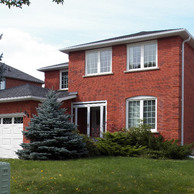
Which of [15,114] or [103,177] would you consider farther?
[15,114]

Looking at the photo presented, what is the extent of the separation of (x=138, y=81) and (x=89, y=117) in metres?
3.53

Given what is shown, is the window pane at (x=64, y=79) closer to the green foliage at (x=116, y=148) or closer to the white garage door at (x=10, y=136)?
the white garage door at (x=10, y=136)

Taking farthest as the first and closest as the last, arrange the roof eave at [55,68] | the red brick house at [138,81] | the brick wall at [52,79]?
the brick wall at [52,79] → the roof eave at [55,68] → the red brick house at [138,81]

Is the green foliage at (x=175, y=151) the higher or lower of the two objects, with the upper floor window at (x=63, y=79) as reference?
lower

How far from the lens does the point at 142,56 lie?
17.1 metres

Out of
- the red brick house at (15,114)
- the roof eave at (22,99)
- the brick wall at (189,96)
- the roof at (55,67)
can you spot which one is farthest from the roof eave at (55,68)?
the brick wall at (189,96)

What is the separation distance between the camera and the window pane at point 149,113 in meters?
16.5

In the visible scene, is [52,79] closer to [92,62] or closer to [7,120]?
[92,62]

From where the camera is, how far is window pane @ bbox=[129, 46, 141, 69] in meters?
17.4

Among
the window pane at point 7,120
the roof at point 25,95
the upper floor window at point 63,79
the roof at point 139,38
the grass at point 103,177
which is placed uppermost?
the roof at point 139,38

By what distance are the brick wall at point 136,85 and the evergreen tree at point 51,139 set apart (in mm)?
3636

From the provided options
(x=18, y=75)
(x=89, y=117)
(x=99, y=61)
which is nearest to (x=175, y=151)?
(x=89, y=117)

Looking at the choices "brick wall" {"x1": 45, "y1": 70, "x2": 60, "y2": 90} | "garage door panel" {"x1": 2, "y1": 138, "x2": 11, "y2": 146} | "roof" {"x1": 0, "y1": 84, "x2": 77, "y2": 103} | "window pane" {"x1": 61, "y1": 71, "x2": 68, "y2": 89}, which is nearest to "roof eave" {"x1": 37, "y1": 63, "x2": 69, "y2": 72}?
"brick wall" {"x1": 45, "y1": 70, "x2": 60, "y2": 90}

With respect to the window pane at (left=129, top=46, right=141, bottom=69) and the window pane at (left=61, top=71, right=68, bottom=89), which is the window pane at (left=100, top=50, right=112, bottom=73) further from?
the window pane at (left=61, top=71, right=68, bottom=89)
